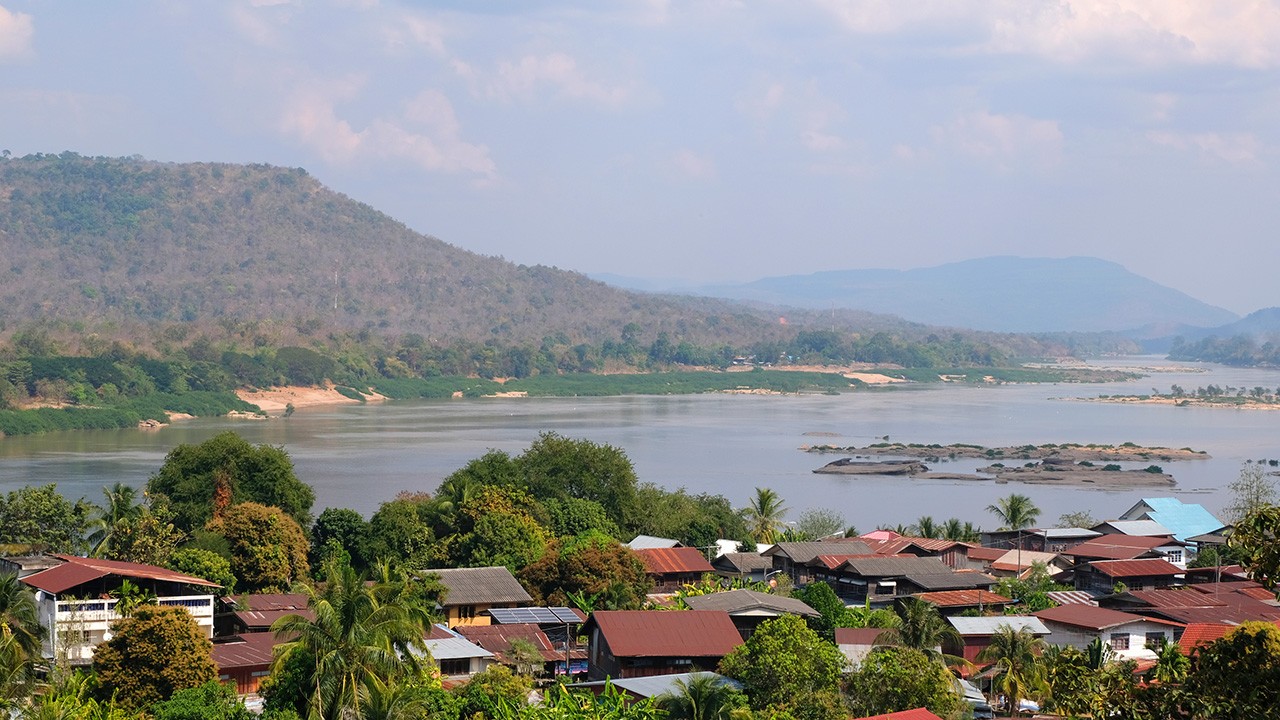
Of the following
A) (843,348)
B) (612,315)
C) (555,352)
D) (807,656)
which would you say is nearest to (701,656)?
(807,656)

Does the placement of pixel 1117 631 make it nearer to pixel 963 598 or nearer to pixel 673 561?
pixel 963 598

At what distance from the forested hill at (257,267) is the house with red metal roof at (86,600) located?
350 feet

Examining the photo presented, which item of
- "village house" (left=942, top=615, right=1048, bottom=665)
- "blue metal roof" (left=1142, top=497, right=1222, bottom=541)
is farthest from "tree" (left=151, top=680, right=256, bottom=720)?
→ "blue metal roof" (left=1142, top=497, right=1222, bottom=541)

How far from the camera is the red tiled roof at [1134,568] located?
21.1 metres

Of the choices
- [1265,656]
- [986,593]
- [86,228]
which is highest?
[86,228]

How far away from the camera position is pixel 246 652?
Answer: 15.4m

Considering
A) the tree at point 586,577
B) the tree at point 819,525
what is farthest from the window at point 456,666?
the tree at point 819,525

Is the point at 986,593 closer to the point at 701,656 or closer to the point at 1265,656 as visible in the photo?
the point at 701,656

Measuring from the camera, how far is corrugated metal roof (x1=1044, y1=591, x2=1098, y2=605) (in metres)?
19.9

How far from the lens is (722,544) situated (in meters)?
25.4

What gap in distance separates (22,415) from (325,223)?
11634 cm

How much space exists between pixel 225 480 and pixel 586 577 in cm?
632

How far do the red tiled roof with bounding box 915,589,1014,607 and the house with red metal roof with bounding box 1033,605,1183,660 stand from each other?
152 centimetres

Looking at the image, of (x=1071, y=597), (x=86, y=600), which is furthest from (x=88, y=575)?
(x=1071, y=597)
